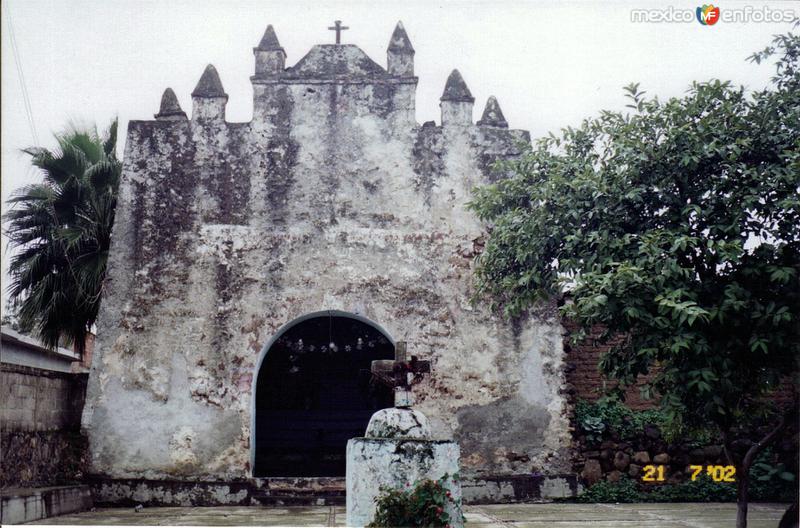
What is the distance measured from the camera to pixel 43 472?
998 cm

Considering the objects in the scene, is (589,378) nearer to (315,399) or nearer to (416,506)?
(315,399)

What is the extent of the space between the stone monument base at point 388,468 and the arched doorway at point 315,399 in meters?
5.65

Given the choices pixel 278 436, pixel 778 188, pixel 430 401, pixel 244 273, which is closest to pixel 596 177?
pixel 778 188

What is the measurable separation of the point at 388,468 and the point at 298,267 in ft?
16.5

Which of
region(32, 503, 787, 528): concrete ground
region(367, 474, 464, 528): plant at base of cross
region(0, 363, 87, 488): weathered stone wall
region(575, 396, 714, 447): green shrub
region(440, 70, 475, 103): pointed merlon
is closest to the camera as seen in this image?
region(367, 474, 464, 528): plant at base of cross

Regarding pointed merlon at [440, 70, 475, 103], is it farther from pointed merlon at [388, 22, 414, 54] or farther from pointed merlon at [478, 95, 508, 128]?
pointed merlon at [388, 22, 414, 54]

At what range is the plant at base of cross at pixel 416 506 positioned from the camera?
6.57 m

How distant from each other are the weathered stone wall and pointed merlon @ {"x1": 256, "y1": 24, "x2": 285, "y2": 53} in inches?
213

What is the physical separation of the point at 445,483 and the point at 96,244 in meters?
7.80

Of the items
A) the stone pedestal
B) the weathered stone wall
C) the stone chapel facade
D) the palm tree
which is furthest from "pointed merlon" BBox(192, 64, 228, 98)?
the stone pedestal

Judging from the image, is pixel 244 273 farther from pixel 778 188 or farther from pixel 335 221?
pixel 778 188

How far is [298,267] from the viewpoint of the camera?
446 inches

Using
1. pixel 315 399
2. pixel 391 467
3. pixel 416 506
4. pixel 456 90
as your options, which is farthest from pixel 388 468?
pixel 456 90

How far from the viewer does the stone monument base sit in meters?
6.71
